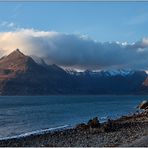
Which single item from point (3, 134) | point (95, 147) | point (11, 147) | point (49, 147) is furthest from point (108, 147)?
point (3, 134)

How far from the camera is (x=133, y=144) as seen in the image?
3005 cm

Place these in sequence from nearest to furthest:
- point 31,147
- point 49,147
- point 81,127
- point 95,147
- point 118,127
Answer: point 95,147
point 49,147
point 31,147
point 118,127
point 81,127

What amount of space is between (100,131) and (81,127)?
301 inches

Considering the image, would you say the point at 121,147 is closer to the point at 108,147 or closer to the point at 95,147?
the point at 108,147

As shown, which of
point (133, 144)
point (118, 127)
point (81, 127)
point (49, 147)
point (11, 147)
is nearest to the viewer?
point (133, 144)

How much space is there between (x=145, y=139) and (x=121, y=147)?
385cm

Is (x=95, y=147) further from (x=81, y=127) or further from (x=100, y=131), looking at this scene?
(x=81, y=127)

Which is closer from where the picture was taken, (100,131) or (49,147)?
(49,147)

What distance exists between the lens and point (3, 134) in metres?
59.2

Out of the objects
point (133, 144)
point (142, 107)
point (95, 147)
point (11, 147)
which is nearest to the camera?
point (133, 144)

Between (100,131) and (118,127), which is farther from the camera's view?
(118,127)

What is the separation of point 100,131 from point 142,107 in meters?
63.2

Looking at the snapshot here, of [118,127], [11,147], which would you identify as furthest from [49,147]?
[118,127]

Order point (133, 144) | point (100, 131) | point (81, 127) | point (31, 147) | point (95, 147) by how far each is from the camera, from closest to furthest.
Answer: point (133, 144), point (95, 147), point (31, 147), point (100, 131), point (81, 127)
